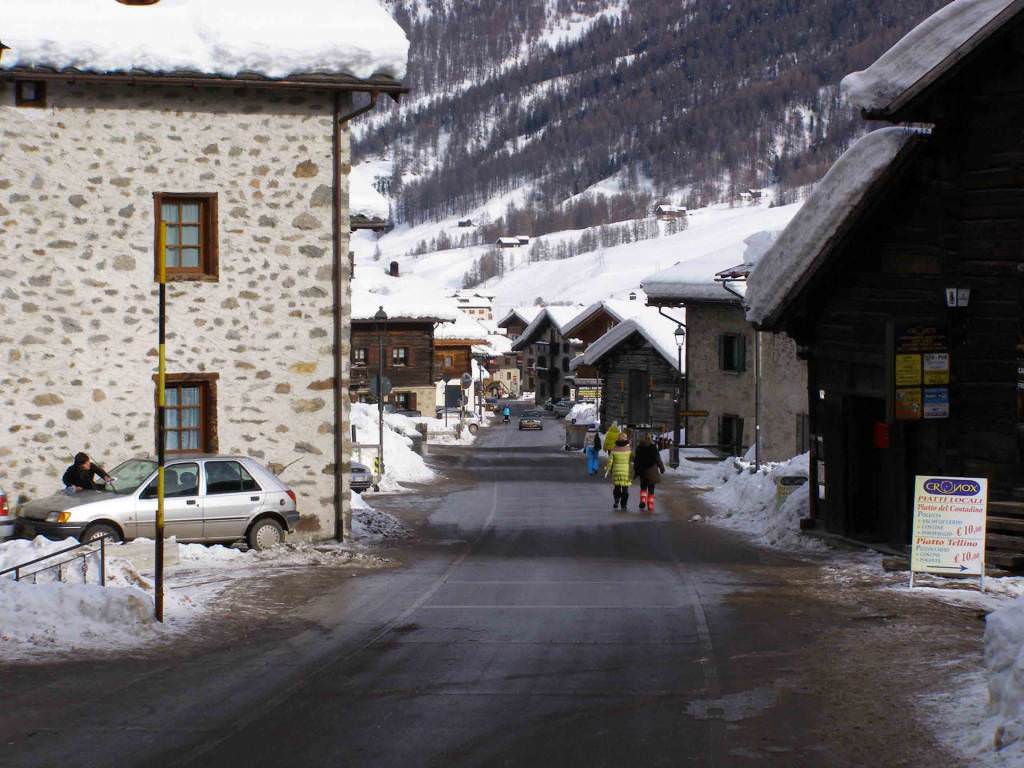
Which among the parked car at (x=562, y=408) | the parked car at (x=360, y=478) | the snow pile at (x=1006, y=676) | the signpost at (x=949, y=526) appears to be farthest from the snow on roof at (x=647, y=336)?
the snow pile at (x=1006, y=676)

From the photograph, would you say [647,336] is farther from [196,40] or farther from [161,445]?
[161,445]

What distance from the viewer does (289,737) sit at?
9.81 metres

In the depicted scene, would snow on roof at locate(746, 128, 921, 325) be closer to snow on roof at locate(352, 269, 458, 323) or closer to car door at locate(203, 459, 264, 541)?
car door at locate(203, 459, 264, 541)

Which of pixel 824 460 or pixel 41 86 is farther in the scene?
pixel 824 460

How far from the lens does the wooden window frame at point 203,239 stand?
2233cm

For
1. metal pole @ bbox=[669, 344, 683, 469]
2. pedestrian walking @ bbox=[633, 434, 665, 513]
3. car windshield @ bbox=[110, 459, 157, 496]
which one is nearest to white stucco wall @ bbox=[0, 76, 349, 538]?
car windshield @ bbox=[110, 459, 157, 496]

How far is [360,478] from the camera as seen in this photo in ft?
120

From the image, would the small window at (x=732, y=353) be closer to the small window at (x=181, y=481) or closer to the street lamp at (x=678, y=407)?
the street lamp at (x=678, y=407)

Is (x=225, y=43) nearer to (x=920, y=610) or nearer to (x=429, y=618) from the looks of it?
(x=429, y=618)

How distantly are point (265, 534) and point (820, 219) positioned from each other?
918cm

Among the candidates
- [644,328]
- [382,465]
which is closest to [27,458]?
[382,465]

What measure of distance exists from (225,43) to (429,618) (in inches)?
420

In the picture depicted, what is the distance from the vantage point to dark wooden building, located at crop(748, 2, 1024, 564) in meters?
18.3

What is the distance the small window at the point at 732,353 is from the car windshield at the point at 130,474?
112ft
